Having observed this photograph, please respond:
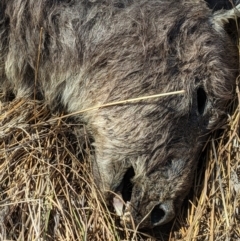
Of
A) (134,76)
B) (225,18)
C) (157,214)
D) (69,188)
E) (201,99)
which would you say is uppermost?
(225,18)

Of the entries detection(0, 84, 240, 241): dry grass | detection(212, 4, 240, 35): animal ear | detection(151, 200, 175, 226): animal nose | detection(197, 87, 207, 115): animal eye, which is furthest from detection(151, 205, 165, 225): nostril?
detection(212, 4, 240, 35): animal ear

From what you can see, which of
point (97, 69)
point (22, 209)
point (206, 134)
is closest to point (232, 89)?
point (206, 134)

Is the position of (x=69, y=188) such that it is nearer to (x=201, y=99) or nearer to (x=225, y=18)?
(x=201, y=99)

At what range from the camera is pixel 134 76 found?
294cm

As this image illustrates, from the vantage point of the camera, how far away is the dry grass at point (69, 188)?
3.01 m

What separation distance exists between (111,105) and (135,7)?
51 cm

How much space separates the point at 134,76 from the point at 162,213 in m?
0.68

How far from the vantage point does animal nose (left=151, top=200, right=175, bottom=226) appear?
2939 millimetres

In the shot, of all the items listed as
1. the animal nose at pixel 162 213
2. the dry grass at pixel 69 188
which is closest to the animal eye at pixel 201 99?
the dry grass at pixel 69 188

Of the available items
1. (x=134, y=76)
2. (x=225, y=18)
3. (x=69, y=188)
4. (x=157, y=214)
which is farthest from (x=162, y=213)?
(x=225, y=18)

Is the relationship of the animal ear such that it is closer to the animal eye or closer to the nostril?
the animal eye

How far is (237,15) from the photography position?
10.6 ft

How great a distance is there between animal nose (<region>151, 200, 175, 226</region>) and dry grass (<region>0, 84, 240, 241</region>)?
119mm

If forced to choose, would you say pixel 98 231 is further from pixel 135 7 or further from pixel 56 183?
pixel 135 7
